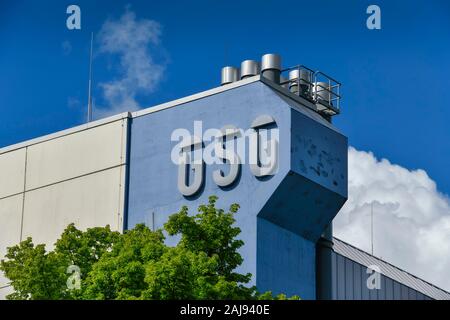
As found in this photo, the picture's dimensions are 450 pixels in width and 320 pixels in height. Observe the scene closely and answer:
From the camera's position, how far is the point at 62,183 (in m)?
60.6

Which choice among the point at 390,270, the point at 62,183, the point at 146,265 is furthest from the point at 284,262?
the point at 390,270

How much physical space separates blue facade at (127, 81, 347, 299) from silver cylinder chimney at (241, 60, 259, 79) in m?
A: 3.32

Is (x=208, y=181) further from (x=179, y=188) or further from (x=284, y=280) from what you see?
(x=284, y=280)

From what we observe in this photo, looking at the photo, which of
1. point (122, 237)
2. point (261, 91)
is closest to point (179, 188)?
point (261, 91)

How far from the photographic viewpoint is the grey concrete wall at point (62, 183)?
193 ft

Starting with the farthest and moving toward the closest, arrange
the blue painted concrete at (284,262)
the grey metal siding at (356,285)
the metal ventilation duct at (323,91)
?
the metal ventilation duct at (323,91) → the grey metal siding at (356,285) → the blue painted concrete at (284,262)

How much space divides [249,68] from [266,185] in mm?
8071

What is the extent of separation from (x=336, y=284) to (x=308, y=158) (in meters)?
7.81

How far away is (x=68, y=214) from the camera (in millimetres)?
59844

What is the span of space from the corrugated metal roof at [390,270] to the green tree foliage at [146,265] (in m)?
17.8

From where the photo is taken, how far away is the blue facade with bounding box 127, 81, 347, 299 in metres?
52.8

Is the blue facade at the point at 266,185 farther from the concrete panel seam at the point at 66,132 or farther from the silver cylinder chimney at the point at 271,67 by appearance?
the silver cylinder chimney at the point at 271,67

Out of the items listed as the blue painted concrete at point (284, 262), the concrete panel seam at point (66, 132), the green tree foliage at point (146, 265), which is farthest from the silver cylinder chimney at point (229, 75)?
the green tree foliage at point (146, 265)
